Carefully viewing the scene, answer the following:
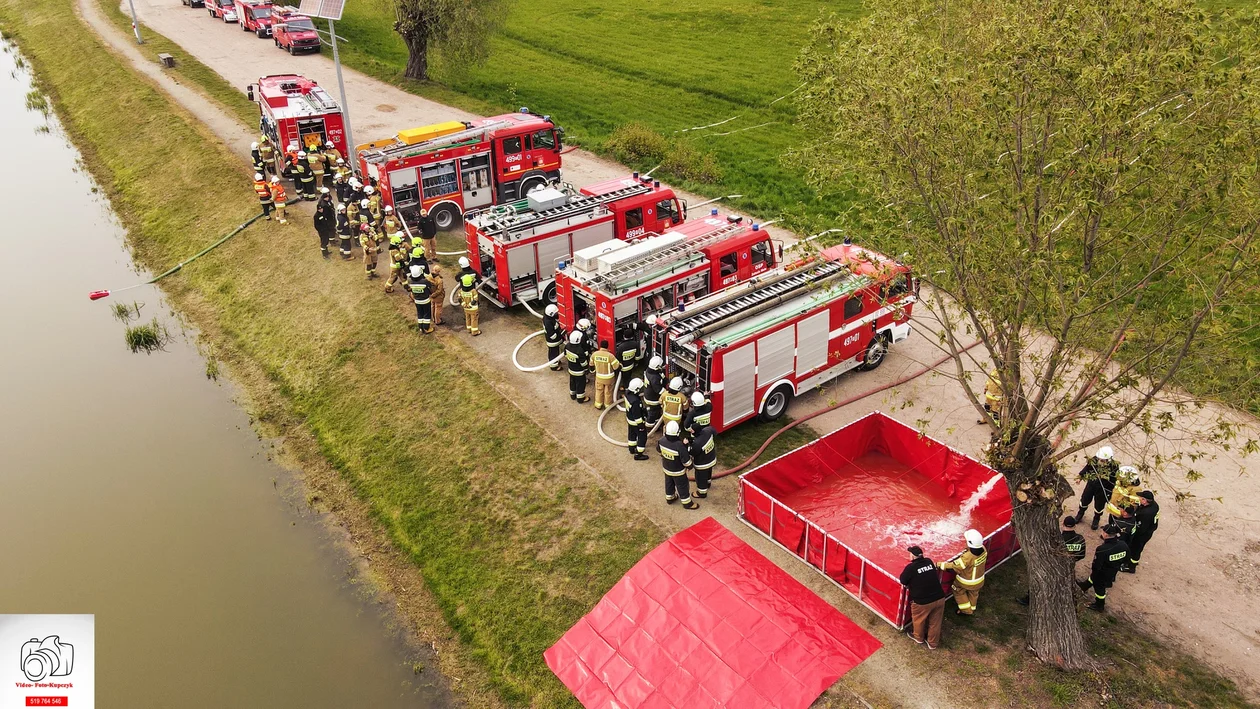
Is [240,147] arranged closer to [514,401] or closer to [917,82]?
[514,401]

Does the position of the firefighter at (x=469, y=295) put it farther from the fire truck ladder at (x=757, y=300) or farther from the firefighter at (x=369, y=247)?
the fire truck ladder at (x=757, y=300)

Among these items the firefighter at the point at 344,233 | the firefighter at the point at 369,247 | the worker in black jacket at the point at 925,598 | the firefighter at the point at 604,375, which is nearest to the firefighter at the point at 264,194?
the firefighter at the point at 344,233

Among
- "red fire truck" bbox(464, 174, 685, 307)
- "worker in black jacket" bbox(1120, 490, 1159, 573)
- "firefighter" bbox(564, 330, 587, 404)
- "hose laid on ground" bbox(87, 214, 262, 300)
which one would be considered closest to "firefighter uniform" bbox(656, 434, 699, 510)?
"firefighter" bbox(564, 330, 587, 404)

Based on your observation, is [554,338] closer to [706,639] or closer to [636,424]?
[636,424]

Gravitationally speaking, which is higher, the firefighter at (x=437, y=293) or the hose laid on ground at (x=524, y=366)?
the firefighter at (x=437, y=293)

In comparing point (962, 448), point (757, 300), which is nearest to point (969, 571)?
point (962, 448)

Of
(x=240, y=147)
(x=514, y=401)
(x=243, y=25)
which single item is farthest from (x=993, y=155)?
(x=243, y=25)

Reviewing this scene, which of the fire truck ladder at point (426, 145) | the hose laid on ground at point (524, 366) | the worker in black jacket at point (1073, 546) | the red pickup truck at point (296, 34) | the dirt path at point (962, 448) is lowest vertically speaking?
the dirt path at point (962, 448)
